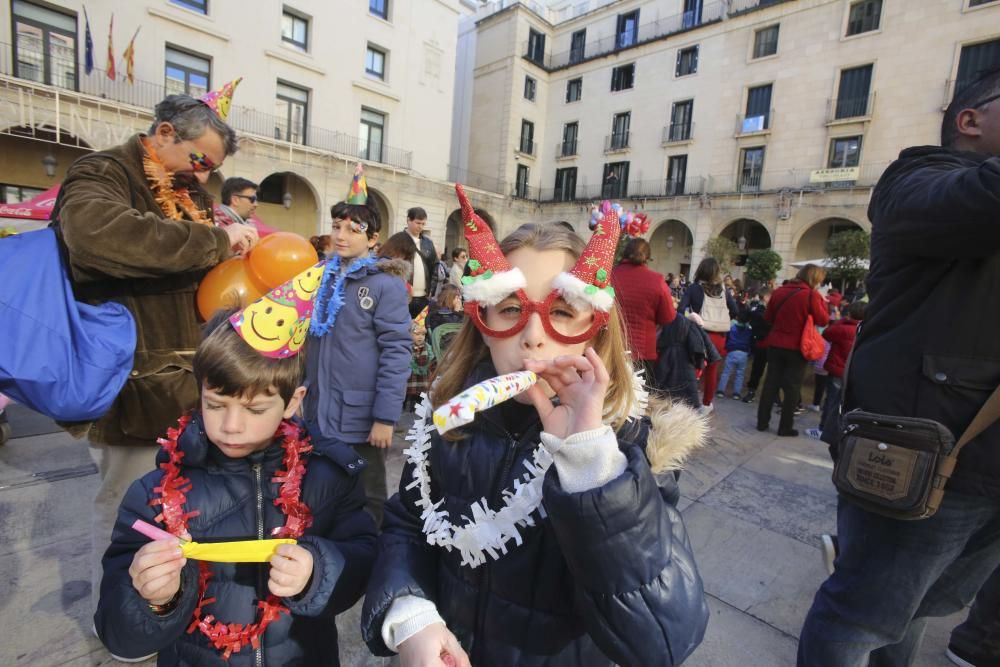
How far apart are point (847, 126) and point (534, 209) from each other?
1558 cm

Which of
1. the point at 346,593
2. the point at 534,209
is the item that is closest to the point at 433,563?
the point at 346,593

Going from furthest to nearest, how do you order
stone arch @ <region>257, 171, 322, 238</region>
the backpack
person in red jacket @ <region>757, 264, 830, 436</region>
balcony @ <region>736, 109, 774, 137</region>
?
balcony @ <region>736, 109, 774, 137</region>, stone arch @ <region>257, 171, 322, 238</region>, the backpack, person in red jacket @ <region>757, 264, 830, 436</region>

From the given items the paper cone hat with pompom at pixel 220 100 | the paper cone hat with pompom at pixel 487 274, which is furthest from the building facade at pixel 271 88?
the paper cone hat with pompom at pixel 487 274

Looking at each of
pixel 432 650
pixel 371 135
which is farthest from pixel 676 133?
pixel 432 650

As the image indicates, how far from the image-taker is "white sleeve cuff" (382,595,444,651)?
1.09 meters

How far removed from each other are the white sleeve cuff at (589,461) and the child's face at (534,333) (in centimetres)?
22

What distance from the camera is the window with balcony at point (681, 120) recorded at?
81.7 ft

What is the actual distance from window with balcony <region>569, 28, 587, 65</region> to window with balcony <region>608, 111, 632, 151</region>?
5.26m

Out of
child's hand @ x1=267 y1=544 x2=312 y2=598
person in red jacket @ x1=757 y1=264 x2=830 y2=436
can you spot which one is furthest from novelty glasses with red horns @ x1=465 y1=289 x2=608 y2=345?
person in red jacket @ x1=757 y1=264 x2=830 y2=436

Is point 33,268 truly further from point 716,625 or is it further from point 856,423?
point 716,625

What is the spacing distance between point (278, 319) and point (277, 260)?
767 millimetres

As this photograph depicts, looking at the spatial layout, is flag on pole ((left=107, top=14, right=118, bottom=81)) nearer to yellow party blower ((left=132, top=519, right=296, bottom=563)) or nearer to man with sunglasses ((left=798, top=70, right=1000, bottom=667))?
yellow party blower ((left=132, top=519, right=296, bottom=563))

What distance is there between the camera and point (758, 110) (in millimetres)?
22766

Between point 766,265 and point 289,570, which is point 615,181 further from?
point 289,570
